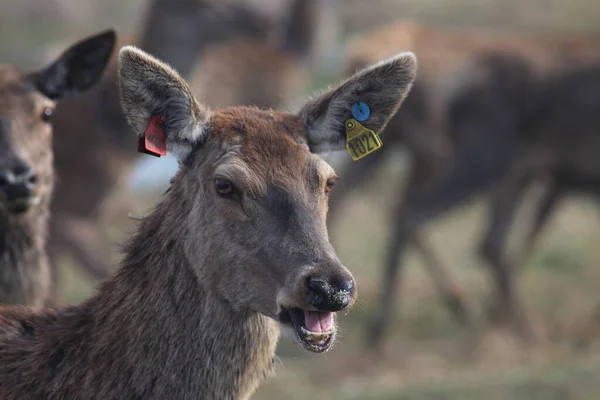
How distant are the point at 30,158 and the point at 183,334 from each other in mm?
2184

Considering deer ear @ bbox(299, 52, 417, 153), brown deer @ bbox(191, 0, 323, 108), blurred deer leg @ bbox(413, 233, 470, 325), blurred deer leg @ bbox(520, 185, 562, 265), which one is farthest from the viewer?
brown deer @ bbox(191, 0, 323, 108)

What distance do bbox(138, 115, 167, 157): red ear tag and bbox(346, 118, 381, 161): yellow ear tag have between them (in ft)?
2.59

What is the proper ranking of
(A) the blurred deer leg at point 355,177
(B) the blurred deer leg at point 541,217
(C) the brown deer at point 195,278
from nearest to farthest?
(C) the brown deer at point 195,278 < (A) the blurred deer leg at point 355,177 < (B) the blurred deer leg at point 541,217

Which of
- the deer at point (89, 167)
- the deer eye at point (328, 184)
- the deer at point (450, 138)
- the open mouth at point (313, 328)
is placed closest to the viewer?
the open mouth at point (313, 328)

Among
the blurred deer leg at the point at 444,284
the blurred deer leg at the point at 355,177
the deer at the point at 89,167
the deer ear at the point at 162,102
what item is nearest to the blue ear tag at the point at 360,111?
the deer ear at the point at 162,102

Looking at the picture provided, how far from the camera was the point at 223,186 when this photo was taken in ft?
14.5

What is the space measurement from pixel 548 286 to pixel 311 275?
9.60 metres

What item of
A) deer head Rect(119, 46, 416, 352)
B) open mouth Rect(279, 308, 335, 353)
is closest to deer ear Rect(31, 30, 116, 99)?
deer head Rect(119, 46, 416, 352)

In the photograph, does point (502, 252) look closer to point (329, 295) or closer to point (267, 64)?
point (267, 64)

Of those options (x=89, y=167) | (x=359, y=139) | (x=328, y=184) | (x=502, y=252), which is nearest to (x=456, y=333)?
(x=502, y=252)

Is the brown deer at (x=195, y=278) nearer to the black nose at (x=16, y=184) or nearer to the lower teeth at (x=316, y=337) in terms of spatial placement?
the lower teeth at (x=316, y=337)

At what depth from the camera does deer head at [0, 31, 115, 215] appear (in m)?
6.00

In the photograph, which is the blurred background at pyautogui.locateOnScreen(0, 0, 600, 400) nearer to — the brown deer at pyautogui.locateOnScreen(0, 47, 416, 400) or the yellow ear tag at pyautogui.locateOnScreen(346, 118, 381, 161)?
the yellow ear tag at pyautogui.locateOnScreen(346, 118, 381, 161)

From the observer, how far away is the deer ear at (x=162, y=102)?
446 cm
